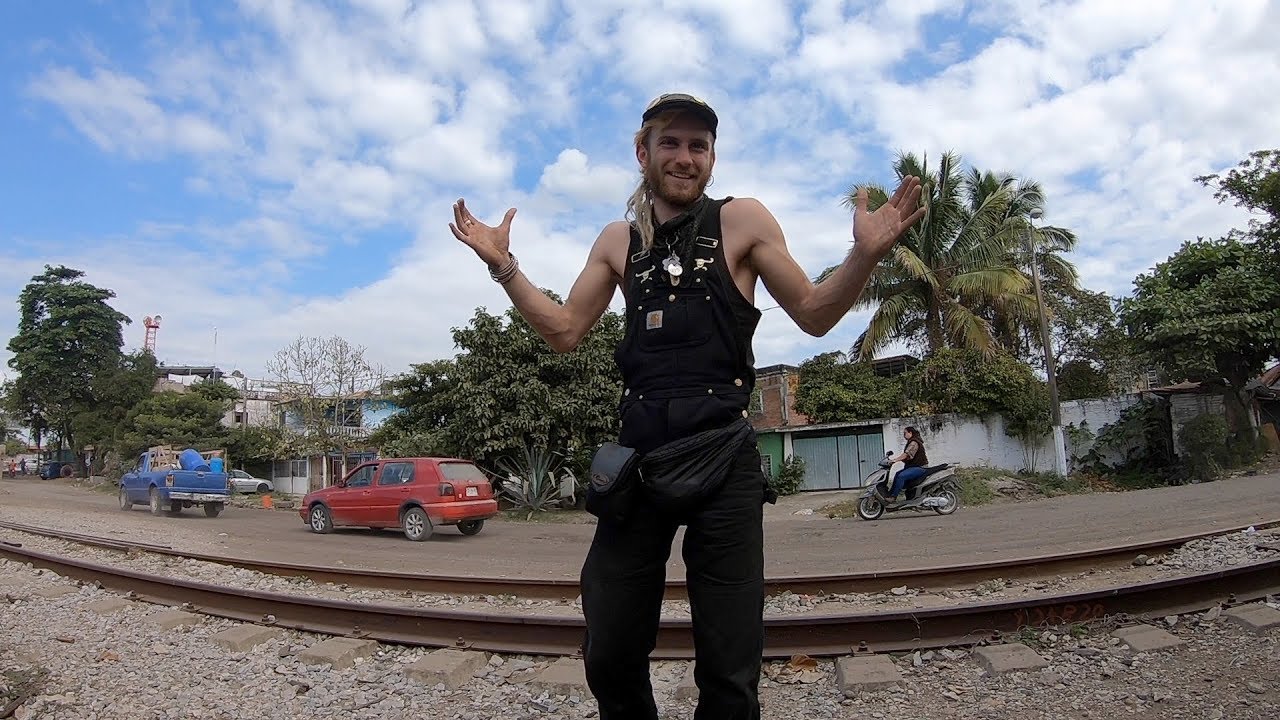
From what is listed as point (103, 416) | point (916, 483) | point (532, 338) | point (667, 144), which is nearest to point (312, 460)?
point (103, 416)

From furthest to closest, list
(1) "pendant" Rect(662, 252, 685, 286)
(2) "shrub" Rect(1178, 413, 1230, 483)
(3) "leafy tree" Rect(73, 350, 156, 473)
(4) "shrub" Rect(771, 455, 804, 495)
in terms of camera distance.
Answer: (3) "leafy tree" Rect(73, 350, 156, 473) → (4) "shrub" Rect(771, 455, 804, 495) → (2) "shrub" Rect(1178, 413, 1230, 483) → (1) "pendant" Rect(662, 252, 685, 286)

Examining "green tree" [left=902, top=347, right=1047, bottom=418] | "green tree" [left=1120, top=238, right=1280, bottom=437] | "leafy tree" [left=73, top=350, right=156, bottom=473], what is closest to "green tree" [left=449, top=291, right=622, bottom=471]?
"green tree" [left=902, top=347, right=1047, bottom=418]

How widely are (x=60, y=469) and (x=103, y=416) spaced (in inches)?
396

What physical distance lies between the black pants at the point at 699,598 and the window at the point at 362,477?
1276 cm

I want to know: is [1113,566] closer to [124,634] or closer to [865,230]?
[865,230]

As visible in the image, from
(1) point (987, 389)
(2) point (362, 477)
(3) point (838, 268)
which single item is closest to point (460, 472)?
(2) point (362, 477)

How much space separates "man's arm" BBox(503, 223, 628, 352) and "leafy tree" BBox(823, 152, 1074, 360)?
21102 millimetres

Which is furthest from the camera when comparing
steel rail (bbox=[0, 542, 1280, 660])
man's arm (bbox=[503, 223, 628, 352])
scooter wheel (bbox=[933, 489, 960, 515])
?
scooter wheel (bbox=[933, 489, 960, 515])

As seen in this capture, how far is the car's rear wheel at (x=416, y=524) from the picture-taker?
12.8 m

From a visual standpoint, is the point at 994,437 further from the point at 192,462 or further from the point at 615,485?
the point at 615,485

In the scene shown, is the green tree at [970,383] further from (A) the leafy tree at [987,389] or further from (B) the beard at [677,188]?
(B) the beard at [677,188]

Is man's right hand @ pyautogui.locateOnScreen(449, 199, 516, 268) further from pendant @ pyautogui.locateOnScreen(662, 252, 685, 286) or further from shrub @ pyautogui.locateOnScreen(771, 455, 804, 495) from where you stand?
shrub @ pyautogui.locateOnScreen(771, 455, 804, 495)

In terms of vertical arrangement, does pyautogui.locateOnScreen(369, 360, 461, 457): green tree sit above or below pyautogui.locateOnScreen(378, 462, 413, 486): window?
Answer: above

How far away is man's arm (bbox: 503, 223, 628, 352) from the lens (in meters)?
2.11
